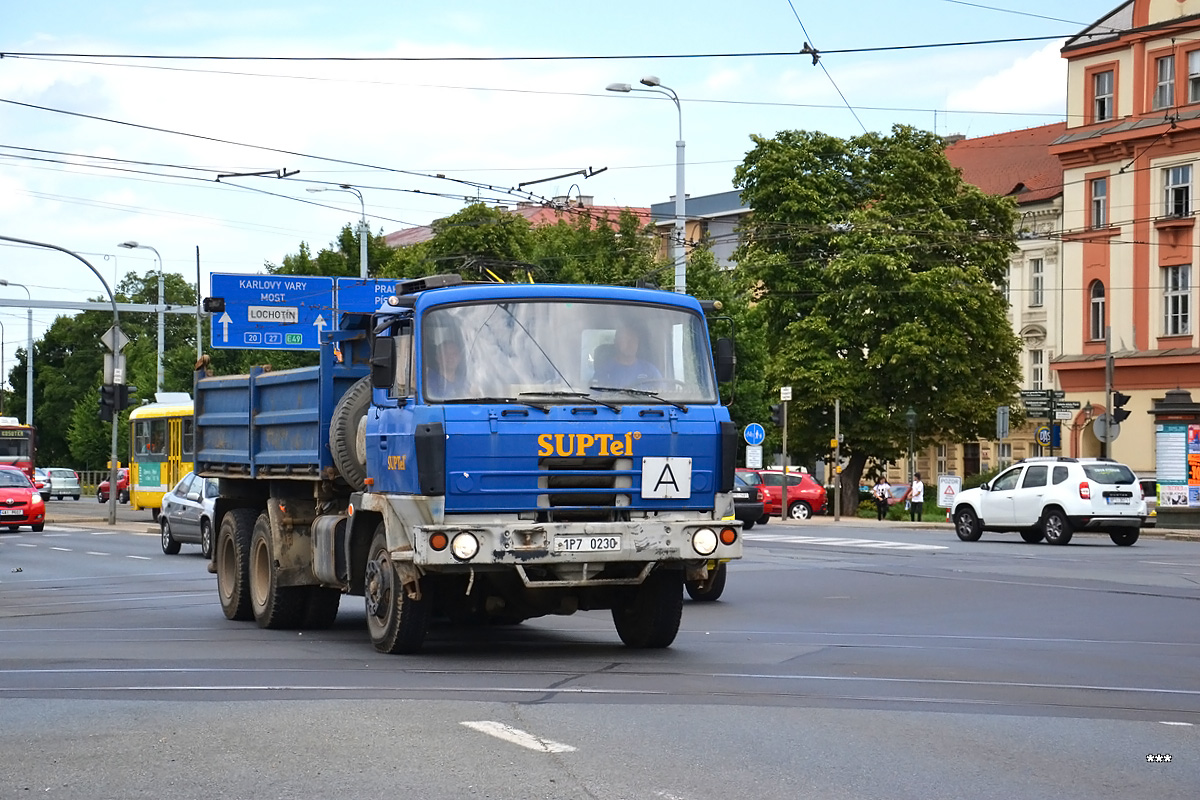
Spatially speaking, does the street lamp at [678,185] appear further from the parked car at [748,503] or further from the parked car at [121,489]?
the parked car at [121,489]

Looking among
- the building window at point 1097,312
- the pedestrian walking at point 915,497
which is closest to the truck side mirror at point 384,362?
the pedestrian walking at point 915,497

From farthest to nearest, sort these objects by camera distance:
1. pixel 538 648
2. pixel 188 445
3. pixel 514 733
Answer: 1. pixel 188 445
2. pixel 538 648
3. pixel 514 733

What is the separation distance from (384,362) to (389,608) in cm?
177

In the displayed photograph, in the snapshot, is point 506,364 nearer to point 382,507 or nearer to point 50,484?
point 382,507

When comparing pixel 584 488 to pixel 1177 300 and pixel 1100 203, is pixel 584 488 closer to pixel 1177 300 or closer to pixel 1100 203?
pixel 1177 300

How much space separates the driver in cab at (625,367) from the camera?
1249cm

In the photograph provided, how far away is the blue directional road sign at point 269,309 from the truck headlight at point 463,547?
2957 centimetres

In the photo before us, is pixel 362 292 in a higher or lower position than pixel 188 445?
higher

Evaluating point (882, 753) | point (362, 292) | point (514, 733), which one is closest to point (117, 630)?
point (514, 733)

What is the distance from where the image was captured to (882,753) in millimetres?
8281

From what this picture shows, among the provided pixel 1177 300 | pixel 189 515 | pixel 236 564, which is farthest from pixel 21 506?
pixel 1177 300

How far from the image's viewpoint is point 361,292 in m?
41.2

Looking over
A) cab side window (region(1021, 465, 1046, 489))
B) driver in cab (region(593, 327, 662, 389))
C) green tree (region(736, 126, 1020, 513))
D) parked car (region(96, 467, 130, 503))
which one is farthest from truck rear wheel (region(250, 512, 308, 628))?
parked car (region(96, 467, 130, 503))

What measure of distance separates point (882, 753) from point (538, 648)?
5.80m
